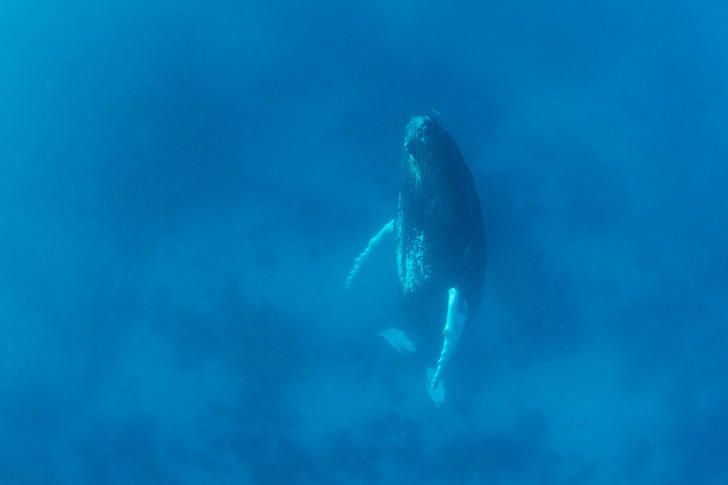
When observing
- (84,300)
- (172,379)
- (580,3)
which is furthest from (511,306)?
(84,300)

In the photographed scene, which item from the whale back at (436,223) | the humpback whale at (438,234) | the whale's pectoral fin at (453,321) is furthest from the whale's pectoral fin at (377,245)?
the whale's pectoral fin at (453,321)

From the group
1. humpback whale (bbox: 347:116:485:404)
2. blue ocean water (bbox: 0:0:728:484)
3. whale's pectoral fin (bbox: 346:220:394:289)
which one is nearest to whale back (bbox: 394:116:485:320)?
humpback whale (bbox: 347:116:485:404)

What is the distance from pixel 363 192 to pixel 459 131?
124 inches

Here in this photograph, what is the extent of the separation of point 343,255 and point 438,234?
6249 mm

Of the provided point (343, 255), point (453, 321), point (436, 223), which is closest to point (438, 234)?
point (436, 223)

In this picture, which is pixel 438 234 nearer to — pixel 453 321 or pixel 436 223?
pixel 436 223

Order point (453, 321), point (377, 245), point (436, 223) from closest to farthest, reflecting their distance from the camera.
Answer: point (436, 223)
point (453, 321)
point (377, 245)

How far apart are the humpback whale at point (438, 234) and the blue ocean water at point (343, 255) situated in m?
4.43

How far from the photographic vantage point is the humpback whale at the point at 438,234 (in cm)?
671

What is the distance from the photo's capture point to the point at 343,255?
1330cm

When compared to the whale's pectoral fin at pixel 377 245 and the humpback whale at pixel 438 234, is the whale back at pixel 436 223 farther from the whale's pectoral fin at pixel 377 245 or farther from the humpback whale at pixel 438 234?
the whale's pectoral fin at pixel 377 245

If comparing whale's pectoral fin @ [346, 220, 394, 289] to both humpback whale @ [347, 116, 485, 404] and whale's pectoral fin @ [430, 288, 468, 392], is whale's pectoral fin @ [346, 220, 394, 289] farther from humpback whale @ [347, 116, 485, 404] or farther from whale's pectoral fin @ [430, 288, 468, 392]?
whale's pectoral fin @ [430, 288, 468, 392]

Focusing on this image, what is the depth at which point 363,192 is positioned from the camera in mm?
13555

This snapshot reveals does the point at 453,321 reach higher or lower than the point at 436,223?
lower
